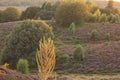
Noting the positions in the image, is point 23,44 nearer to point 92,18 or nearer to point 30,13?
point 92,18

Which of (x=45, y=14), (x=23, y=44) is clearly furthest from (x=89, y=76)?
(x=45, y=14)

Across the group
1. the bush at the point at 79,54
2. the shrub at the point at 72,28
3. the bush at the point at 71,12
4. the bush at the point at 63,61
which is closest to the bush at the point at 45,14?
the bush at the point at 71,12

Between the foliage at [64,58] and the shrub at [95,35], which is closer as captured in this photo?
the foliage at [64,58]

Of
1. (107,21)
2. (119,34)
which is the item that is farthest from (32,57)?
(107,21)

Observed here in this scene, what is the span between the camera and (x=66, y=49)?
1259 inches

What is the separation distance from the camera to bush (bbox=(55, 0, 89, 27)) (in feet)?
131

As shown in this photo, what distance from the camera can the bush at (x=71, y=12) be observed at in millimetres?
40062

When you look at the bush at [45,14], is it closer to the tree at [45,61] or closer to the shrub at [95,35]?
the shrub at [95,35]

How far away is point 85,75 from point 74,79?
95.8 inches

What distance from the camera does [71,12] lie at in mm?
40188

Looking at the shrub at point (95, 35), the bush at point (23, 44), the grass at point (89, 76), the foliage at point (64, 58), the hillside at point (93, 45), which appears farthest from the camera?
the shrub at point (95, 35)

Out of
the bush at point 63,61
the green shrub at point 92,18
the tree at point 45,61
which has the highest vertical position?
the tree at point 45,61

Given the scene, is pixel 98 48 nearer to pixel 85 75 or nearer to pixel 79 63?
pixel 79 63

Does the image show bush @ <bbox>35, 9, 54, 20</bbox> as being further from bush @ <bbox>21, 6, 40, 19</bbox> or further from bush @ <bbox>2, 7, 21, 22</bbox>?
bush @ <bbox>2, 7, 21, 22</bbox>
